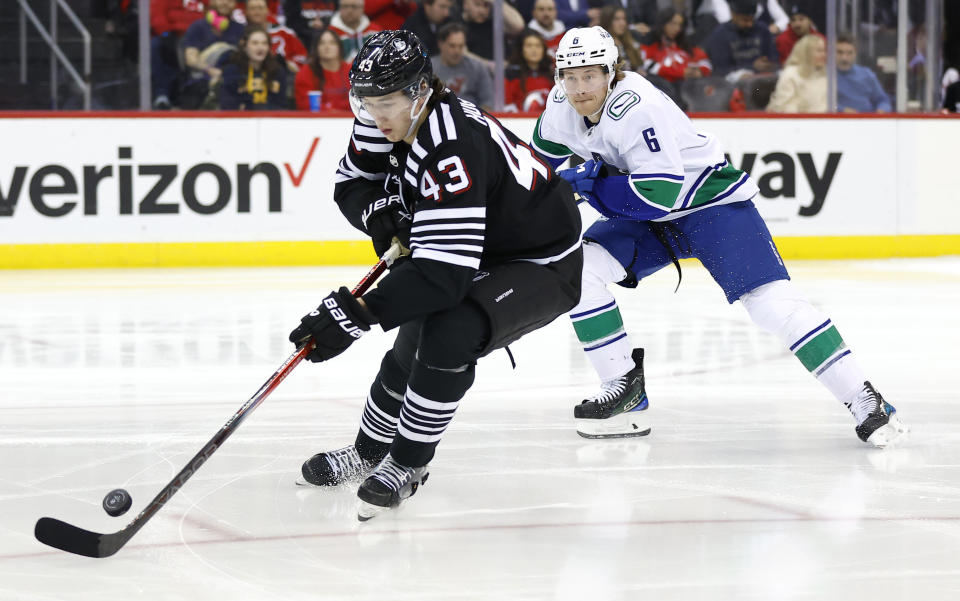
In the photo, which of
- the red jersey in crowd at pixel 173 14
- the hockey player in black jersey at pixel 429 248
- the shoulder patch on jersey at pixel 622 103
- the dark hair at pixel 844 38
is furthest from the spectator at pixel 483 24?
the hockey player in black jersey at pixel 429 248

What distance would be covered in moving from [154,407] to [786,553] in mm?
1856

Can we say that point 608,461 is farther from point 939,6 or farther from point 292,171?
point 939,6

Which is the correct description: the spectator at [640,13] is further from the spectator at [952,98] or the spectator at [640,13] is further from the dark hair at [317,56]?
the spectator at [952,98]

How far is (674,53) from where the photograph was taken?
24.9 ft

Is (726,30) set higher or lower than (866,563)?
higher

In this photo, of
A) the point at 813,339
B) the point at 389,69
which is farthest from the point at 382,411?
the point at 813,339

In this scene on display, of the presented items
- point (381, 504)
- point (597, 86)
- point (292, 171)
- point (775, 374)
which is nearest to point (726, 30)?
point (292, 171)

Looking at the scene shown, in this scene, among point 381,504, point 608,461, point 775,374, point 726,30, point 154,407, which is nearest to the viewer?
point 381,504

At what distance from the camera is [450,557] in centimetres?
204

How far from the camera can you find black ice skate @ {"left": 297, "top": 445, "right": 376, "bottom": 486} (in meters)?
2.50

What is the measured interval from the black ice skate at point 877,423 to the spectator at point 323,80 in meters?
4.90

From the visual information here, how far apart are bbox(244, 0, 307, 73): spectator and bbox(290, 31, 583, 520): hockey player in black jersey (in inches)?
197

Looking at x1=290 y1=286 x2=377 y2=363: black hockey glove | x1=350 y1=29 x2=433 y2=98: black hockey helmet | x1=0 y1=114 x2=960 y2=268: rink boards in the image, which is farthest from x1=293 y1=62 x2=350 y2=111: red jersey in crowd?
x1=290 y1=286 x2=377 y2=363: black hockey glove

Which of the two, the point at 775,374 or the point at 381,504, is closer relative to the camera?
the point at 381,504
